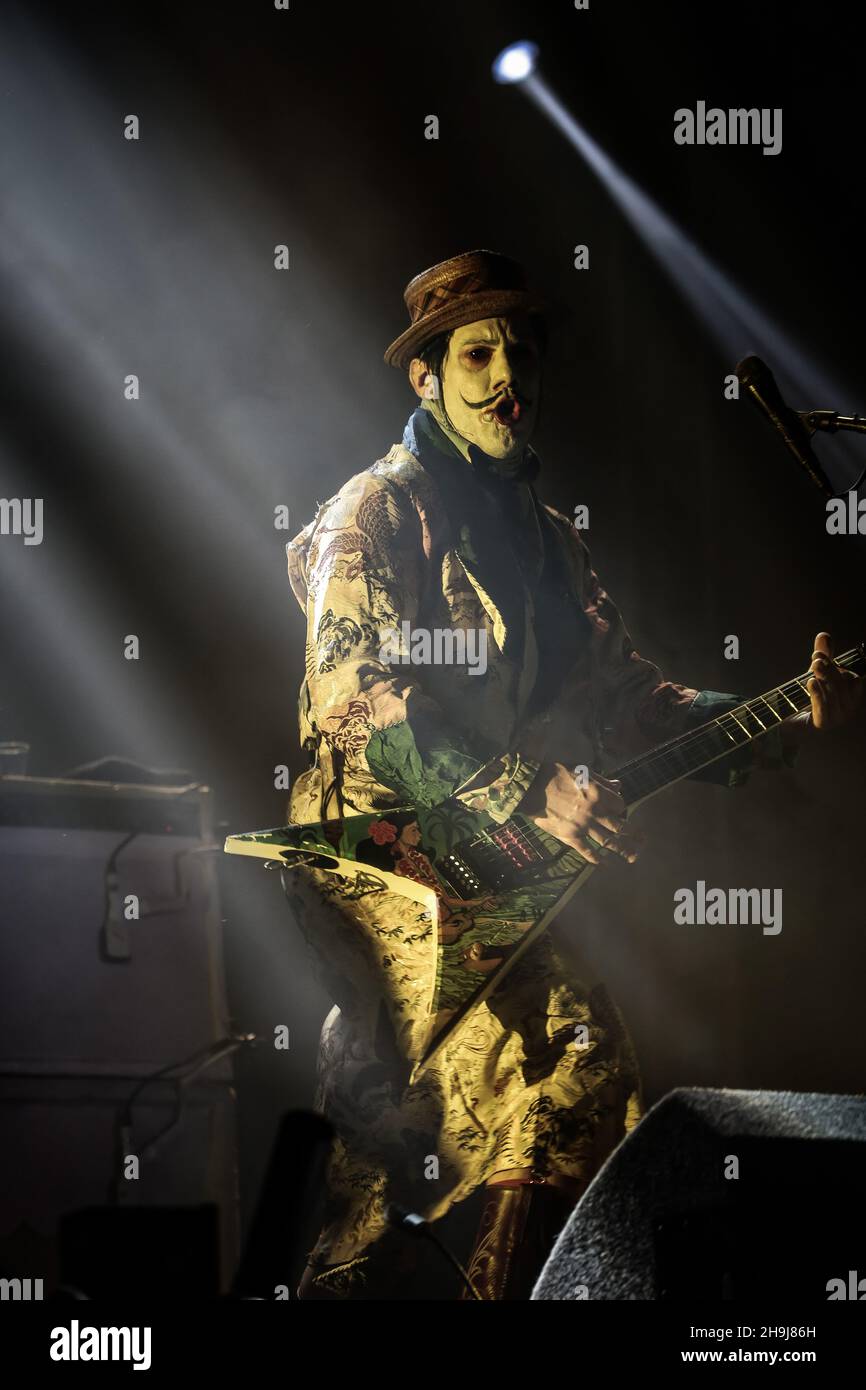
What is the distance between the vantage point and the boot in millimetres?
2977

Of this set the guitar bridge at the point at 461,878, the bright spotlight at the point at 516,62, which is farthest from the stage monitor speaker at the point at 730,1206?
the bright spotlight at the point at 516,62

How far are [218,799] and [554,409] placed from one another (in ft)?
4.13

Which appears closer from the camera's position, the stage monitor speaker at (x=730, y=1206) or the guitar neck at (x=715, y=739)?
the stage monitor speaker at (x=730, y=1206)

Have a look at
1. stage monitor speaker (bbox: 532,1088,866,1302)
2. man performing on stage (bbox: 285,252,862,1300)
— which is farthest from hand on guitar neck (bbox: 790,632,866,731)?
stage monitor speaker (bbox: 532,1088,866,1302)

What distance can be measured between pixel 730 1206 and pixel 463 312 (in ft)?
7.35

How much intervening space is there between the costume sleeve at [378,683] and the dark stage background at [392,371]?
0.15m

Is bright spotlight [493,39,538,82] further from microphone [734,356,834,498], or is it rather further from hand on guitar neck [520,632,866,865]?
hand on guitar neck [520,632,866,865]

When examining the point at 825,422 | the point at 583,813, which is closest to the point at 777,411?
the point at 825,422

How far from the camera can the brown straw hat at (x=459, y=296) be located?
347 centimetres

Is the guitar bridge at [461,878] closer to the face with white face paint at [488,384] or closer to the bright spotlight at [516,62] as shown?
the face with white face paint at [488,384]

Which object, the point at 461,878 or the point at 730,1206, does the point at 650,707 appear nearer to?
the point at 461,878

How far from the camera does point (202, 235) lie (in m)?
3.56
